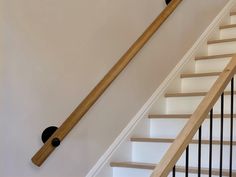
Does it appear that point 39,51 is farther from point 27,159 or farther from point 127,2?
point 127,2

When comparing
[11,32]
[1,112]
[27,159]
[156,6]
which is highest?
[156,6]

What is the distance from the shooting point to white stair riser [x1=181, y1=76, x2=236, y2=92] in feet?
11.4

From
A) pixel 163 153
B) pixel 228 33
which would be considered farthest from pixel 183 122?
pixel 228 33

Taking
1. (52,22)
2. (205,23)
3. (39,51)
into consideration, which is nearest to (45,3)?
(52,22)

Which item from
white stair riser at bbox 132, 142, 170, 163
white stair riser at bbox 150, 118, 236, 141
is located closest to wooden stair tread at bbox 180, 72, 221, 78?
white stair riser at bbox 150, 118, 236, 141

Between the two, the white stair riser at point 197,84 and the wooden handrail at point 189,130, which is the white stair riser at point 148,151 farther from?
the wooden handrail at point 189,130

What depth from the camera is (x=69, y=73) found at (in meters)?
2.53

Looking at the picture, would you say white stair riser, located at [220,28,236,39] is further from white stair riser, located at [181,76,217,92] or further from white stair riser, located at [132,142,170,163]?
white stair riser, located at [132,142,170,163]

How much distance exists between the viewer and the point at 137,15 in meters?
3.19

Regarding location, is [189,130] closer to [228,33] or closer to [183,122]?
[183,122]

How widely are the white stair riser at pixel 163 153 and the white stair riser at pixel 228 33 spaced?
158cm

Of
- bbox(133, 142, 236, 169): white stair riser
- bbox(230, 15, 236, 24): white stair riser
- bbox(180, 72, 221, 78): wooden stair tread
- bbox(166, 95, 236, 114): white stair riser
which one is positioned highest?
bbox(230, 15, 236, 24): white stair riser

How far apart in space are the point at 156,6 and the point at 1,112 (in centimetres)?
182

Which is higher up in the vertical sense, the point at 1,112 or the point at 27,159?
the point at 1,112
